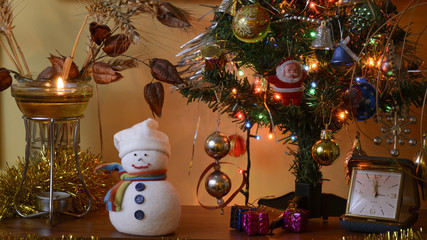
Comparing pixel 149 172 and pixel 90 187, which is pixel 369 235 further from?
pixel 90 187

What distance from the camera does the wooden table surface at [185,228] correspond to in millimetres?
958

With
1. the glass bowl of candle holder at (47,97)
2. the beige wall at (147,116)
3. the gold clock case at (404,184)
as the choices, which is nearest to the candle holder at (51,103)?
the glass bowl of candle holder at (47,97)

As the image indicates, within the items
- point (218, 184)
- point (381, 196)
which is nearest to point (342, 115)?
point (381, 196)

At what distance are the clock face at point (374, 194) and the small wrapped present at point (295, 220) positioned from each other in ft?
0.27

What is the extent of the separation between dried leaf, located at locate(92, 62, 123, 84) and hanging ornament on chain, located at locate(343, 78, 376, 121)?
46 cm

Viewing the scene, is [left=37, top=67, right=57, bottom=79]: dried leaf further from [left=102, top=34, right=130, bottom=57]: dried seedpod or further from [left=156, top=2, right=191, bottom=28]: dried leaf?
[left=156, top=2, right=191, bottom=28]: dried leaf

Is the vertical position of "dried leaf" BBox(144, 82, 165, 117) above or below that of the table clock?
above

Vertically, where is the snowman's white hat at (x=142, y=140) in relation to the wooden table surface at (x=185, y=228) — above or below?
above

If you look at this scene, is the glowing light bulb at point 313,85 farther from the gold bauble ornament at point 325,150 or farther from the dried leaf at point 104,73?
the dried leaf at point 104,73

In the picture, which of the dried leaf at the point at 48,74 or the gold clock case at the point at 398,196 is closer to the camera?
the gold clock case at the point at 398,196

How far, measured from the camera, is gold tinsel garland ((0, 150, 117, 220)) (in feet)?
3.53

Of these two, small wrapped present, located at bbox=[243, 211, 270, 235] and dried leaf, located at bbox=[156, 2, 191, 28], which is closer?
small wrapped present, located at bbox=[243, 211, 270, 235]

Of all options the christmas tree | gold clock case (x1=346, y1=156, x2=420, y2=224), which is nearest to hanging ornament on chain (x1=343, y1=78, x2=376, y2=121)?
the christmas tree

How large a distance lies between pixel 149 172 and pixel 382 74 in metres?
0.47
